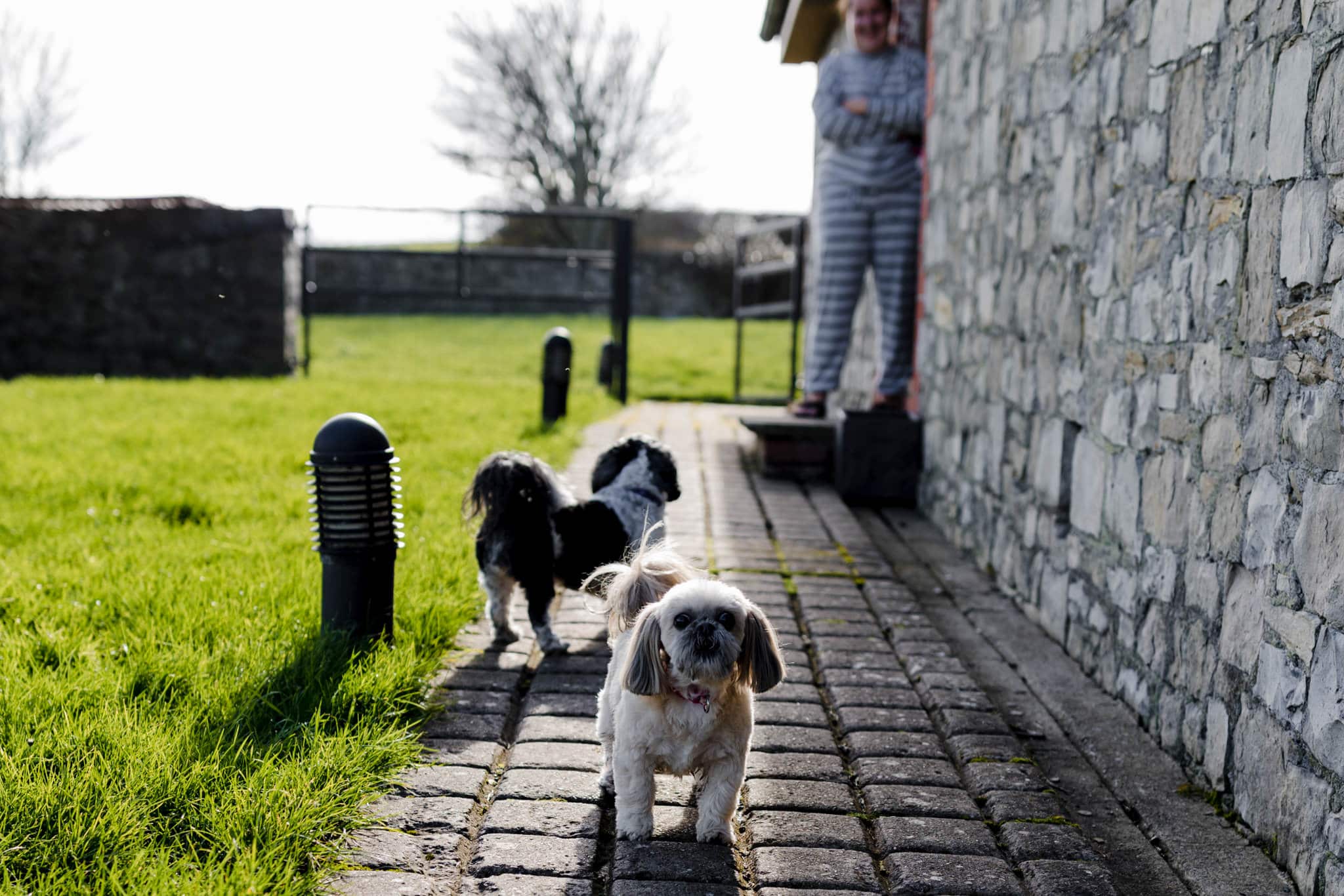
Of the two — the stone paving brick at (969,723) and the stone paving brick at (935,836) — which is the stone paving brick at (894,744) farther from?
the stone paving brick at (935,836)

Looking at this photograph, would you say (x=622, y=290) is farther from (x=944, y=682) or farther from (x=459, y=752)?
(x=459, y=752)

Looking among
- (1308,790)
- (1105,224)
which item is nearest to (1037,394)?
(1105,224)

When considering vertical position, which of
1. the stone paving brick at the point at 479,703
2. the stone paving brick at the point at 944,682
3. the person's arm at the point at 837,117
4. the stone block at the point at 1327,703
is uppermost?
the person's arm at the point at 837,117

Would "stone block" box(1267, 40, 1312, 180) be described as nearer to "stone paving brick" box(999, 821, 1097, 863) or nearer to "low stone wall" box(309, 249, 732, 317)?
"stone paving brick" box(999, 821, 1097, 863)

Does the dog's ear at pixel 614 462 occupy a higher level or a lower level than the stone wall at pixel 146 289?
lower

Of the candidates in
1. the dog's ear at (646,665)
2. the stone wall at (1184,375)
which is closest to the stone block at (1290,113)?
the stone wall at (1184,375)

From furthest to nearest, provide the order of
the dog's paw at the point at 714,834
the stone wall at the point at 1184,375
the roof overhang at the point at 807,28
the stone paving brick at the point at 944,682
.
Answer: the roof overhang at the point at 807,28
the stone paving brick at the point at 944,682
the dog's paw at the point at 714,834
the stone wall at the point at 1184,375

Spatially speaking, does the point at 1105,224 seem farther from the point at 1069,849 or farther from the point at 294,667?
the point at 294,667

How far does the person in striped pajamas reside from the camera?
25.3 ft

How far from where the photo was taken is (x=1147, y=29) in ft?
13.2

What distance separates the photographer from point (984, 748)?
3539 mm

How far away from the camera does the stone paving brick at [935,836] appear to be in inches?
114

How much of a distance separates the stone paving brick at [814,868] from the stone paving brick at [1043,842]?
37 cm

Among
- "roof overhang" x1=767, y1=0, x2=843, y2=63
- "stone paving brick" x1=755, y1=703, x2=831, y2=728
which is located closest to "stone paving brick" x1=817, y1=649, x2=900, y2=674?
"stone paving brick" x1=755, y1=703, x2=831, y2=728
